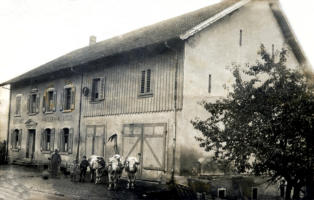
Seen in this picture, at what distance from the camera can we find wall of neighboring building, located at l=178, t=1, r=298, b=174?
1527 centimetres

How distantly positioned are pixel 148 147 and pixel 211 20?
6.40 metres

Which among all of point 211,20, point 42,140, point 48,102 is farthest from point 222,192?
point 48,102

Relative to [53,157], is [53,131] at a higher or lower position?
higher

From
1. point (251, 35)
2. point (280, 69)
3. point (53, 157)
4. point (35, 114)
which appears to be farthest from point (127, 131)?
point (35, 114)

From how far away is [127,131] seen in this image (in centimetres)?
1770

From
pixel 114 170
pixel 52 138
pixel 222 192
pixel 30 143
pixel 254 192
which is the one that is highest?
pixel 52 138

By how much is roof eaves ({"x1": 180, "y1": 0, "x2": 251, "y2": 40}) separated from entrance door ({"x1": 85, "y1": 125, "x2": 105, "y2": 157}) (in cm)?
747

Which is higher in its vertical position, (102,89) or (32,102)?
(102,89)

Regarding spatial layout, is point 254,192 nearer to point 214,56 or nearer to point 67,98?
point 214,56

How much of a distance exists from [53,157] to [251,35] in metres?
11.8

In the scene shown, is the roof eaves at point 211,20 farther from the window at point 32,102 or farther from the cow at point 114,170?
the window at point 32,102

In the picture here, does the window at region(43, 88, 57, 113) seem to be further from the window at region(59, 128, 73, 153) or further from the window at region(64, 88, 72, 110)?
the window at region(59, 128, 73, 153)

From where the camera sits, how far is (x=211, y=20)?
15844mm

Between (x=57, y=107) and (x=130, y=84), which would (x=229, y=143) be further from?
(x=57, y=107)
